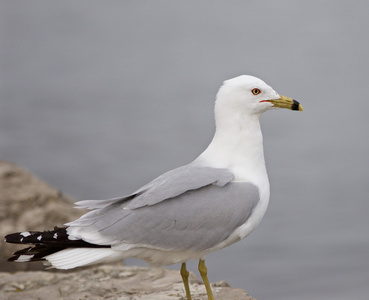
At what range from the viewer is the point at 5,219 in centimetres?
691

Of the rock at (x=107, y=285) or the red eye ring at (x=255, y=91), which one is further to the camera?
the rock at (x=107, y=285)

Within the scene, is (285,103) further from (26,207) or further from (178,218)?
(26,207)

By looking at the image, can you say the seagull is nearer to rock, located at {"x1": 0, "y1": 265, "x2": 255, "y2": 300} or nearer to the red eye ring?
the red eye ring

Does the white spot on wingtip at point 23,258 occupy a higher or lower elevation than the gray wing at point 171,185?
lower

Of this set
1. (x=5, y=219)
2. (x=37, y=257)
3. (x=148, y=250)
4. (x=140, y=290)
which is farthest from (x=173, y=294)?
(x=5, y=219)

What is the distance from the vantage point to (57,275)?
619 centimetres

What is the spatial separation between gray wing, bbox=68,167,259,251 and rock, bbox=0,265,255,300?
1047mm

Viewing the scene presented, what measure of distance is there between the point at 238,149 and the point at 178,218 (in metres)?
0.72

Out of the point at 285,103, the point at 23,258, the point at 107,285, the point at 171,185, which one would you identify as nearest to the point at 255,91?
the point at 285,103

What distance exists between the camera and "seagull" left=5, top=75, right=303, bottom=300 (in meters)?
4.42

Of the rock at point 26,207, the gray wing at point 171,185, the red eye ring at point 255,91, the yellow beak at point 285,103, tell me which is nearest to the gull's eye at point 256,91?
the red eye ring at point 255,91

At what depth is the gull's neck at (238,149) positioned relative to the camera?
188 inches

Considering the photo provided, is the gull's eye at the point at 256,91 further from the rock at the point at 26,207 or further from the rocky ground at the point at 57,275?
the rock at the point at 26,207

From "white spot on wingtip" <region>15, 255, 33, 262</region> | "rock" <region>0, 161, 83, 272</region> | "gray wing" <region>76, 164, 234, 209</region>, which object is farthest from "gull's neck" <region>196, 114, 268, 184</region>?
"rock" <region>0, 161, 83, 272</region>
